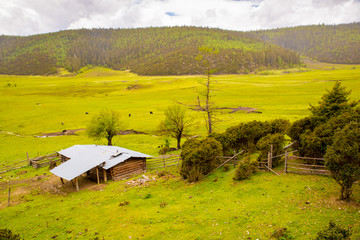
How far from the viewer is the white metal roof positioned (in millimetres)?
22906

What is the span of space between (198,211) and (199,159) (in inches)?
273

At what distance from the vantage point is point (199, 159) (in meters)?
20.6

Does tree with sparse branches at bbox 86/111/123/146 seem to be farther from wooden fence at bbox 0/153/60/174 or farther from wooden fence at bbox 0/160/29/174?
wooden fence at bbox 0/160/29/174

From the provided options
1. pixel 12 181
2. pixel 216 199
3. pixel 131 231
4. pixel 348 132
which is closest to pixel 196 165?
pixel 216 199

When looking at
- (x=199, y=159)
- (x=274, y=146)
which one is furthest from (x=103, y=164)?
(x=274, y=146)

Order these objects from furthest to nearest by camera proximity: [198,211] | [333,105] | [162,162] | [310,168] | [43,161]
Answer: [43,161], [162,162], [333,105], [310,168], [198,211]

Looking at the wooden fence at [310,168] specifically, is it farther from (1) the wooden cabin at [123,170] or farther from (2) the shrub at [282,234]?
(1) the wooden cabin at [123,170]

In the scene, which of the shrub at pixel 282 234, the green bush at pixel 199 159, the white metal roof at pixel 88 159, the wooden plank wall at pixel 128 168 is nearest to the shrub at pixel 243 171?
the green bush at pixel 199 159

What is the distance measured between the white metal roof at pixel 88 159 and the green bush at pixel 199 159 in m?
7.43

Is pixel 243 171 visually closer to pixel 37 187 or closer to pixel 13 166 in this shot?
pixel 37 187

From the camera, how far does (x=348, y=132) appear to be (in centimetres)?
1110

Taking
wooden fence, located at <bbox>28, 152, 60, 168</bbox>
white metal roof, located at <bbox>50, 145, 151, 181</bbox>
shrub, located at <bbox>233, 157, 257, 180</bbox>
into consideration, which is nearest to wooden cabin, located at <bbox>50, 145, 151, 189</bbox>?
white metal roof, located at <bbox>50, 145, 151, 181</bbox>

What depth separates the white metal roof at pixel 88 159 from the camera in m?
22.9

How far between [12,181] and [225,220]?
27.0 m
